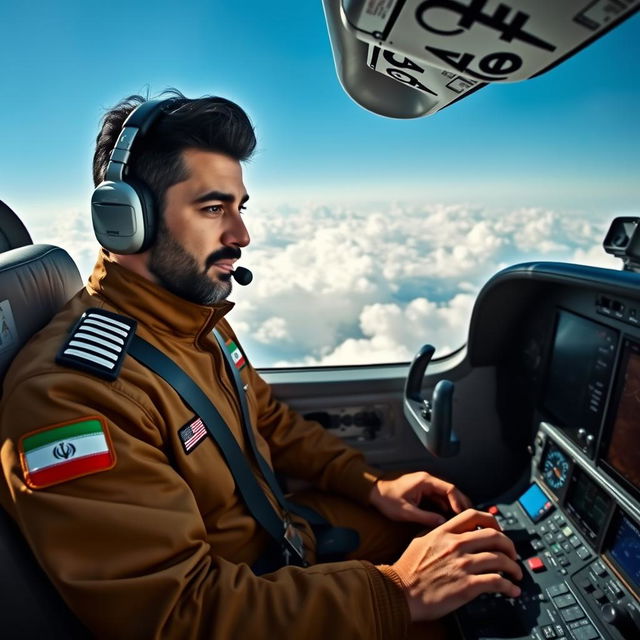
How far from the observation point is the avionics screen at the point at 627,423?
1.15 metres

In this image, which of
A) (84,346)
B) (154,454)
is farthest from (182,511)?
(84,346)

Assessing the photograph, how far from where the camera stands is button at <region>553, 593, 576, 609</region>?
109 cm

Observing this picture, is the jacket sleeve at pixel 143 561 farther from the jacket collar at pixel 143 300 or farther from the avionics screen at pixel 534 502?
the avionics screen at pixel 534 502

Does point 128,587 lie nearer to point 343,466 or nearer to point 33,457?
point 33,457

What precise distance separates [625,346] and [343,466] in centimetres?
88

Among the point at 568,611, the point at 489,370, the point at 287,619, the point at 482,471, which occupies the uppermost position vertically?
the point at 489,370

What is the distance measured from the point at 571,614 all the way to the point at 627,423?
1.52 ft

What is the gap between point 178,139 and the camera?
117 cm

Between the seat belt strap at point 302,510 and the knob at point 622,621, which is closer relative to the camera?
the knob at point 622,621

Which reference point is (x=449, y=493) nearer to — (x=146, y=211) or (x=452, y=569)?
(x=452, y=569)

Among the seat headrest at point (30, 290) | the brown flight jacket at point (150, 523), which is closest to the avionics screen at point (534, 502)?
the brown flight jacket at point (150, 523)

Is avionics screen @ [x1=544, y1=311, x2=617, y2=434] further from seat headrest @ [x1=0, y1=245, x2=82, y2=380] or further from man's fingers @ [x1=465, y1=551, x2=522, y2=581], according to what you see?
seat headrest @ [x1=0, y1=245, x2=82, y2=380]

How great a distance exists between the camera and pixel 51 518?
0.78 metres

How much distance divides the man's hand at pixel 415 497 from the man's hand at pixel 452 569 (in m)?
0.28
